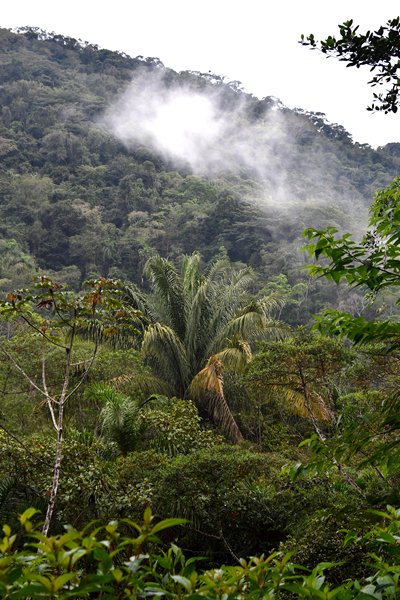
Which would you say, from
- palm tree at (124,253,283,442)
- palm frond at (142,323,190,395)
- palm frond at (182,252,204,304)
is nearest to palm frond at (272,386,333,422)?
palm tree at (124,253,283,442)

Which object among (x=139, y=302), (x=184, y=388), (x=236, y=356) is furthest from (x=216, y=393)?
(x=139, y=302)

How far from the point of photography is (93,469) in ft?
22.1

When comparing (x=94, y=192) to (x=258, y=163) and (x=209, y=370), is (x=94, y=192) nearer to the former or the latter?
(x=258, y=163)

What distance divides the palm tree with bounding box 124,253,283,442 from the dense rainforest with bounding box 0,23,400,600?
0.04 meters

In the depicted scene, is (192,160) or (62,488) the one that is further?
(192,160)

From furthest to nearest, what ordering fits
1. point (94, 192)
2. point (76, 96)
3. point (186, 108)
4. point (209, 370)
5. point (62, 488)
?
point (186, 108) → point (76, 96) → point (94, 192) → point (209, 370) → point (62, 488)

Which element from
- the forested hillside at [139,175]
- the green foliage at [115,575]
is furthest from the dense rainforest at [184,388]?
the forested hillside at [139,175]

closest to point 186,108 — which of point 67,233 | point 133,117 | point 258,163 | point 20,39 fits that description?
point 133,117

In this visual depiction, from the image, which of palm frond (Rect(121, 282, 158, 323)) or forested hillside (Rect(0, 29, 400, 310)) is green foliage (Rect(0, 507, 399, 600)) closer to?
palm frond (Rect(121, 282, 158, 323))

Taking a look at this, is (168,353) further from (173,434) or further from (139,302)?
(173,434)

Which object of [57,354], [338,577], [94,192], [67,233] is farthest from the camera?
[94,192]

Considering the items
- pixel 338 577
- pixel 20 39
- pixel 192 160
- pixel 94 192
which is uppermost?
pixel 20 39

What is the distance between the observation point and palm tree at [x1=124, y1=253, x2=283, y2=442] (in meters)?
10.9

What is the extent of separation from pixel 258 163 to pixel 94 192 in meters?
22.7
